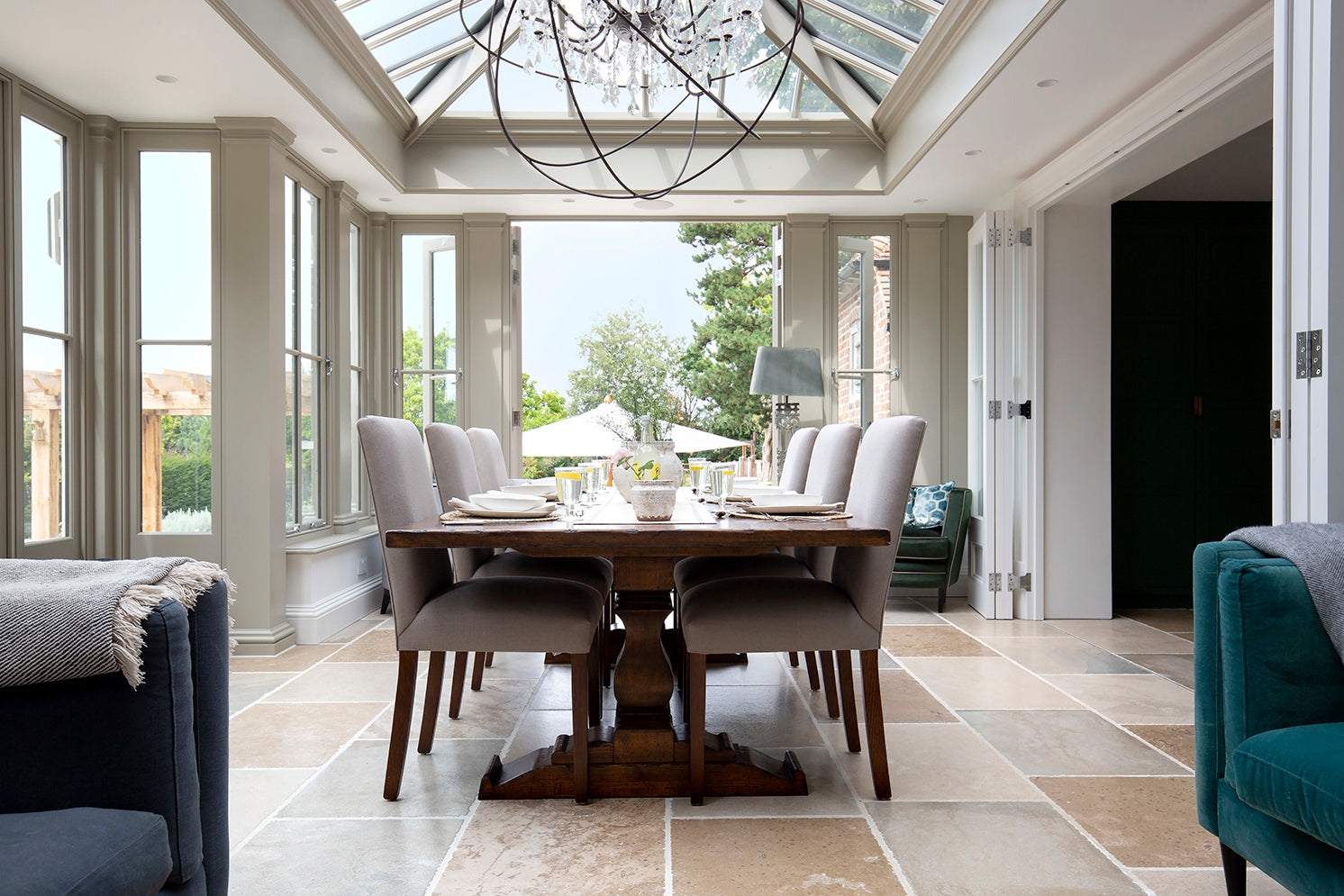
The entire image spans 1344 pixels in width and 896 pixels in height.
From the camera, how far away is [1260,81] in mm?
2949

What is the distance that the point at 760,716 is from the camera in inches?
113

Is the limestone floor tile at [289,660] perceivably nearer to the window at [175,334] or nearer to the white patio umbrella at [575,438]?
the window at [175,334]

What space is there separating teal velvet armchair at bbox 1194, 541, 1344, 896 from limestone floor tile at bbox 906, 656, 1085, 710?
146 cm

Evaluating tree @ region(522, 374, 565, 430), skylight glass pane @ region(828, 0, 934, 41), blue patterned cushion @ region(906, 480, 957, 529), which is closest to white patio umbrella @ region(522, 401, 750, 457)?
blue patterned cushion @ region(906, 480, 957, 529)

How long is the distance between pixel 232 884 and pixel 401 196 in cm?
401

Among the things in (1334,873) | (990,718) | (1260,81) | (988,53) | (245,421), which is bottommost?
(990,718)

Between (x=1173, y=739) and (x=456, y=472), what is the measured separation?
→ 7.73 ft

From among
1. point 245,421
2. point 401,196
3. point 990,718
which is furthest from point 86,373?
point 990,718

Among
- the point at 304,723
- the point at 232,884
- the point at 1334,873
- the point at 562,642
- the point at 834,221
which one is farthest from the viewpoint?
the point at 834,221

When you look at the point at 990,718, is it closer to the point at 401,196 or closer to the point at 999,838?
the point at 999,838

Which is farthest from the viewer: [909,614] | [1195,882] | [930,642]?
[909,614]

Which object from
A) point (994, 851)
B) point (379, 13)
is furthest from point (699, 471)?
point (379, 13)

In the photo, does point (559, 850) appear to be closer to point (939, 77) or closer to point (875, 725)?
point (875, 725)

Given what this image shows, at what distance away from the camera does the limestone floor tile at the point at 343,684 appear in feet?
10.2
